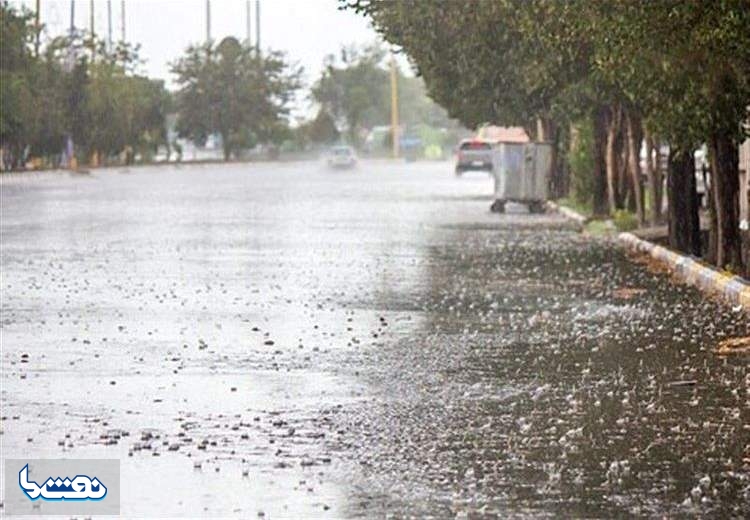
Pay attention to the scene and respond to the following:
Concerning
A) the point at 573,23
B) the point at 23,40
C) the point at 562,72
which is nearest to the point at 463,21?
the point at 562,72

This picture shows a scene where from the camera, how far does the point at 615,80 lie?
28.3 m

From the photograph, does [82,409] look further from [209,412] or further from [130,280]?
[130,280]

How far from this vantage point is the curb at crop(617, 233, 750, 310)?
21062 millimetres

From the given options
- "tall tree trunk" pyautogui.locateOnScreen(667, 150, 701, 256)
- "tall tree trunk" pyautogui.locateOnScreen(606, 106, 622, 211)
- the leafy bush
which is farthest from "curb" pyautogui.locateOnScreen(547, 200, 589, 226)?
"tall tree trunk" pyautogui.locateOnScreen(667, 150, 701, 256)

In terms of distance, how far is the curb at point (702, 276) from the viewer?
21062mm

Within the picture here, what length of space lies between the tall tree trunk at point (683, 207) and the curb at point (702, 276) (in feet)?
0.99

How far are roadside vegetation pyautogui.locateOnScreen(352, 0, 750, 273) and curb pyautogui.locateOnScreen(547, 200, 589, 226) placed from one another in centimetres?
50

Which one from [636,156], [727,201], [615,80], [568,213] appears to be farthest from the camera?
[568,213]

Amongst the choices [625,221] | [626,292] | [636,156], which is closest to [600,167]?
[636,156]

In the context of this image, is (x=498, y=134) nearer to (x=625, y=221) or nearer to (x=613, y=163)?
(x=613, y=163)

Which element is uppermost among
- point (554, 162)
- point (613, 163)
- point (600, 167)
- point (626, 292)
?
point (613, 163)

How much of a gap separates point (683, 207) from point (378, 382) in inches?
626

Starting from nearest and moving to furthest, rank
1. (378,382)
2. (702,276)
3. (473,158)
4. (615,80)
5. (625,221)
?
(378,382) → (702,276) → (615,80) → (625,221) → (473,158)

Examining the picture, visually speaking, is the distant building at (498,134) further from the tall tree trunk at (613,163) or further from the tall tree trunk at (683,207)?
the tall tree trunk at (683,207)
